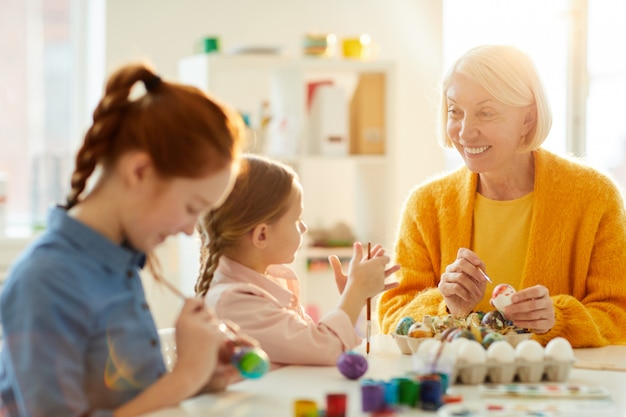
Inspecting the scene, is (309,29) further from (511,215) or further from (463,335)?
(463,335)

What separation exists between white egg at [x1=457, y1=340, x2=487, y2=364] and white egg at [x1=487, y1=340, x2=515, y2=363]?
1 centimetres

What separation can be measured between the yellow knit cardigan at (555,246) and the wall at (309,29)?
183 centimetres

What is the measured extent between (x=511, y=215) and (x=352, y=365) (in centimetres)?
88

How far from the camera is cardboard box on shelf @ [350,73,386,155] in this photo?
4.22 metres

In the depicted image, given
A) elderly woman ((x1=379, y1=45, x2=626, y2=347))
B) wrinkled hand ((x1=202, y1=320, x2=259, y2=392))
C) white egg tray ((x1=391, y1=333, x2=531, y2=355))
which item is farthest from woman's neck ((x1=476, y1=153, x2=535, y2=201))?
wrinkled hand ((x1=202, y1=320, x2=259, y2=392))

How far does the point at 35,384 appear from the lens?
1.24m

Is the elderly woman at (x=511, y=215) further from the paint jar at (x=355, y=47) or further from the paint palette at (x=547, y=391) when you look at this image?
the paint jar at (x=355, y=47)

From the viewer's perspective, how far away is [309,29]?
14.9 feet

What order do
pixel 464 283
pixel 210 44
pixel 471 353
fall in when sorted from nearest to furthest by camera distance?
pixel 471 353
pixel 464 283
pixel 210 44

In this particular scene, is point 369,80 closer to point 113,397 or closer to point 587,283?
point 587,283

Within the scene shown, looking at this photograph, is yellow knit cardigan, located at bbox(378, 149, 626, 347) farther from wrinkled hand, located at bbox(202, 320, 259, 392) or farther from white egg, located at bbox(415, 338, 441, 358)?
wrinkled hand, located at bbox(202, 320, 259, 392)

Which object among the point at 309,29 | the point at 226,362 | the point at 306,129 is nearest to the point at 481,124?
the point at 226,362

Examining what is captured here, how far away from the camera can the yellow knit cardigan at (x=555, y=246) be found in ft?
6.91

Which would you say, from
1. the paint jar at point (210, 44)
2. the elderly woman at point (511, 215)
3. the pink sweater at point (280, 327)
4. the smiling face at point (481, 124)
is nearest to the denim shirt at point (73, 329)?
the pink sweater at point (280, 327)
